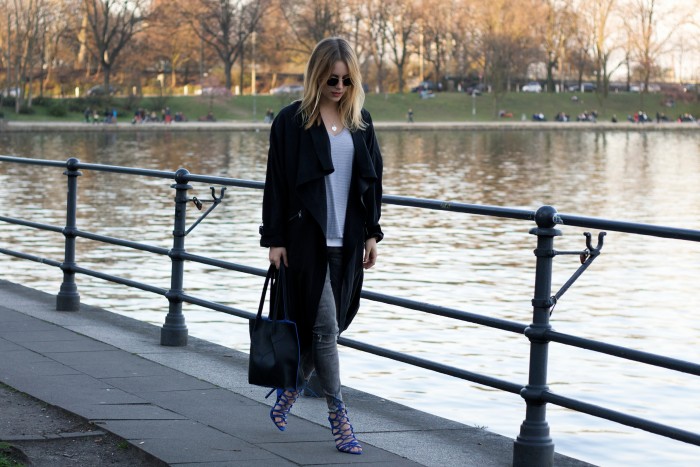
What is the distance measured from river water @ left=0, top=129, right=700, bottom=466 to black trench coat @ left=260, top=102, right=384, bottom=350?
4103mm

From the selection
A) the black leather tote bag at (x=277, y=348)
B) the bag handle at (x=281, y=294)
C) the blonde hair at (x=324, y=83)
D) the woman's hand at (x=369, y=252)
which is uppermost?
the blonde hair at (x=324, y=83)

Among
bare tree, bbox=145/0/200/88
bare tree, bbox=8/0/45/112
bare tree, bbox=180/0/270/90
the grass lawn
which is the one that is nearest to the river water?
bare tree, bbox=8/0/45/112

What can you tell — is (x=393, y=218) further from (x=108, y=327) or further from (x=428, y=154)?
(x=428, y=154)

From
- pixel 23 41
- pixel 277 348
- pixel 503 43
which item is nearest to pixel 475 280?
pixel 277 348

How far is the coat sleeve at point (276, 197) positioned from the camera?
5.41m

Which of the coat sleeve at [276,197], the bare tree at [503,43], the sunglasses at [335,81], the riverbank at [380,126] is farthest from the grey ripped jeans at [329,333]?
the bare tree at [503,43]

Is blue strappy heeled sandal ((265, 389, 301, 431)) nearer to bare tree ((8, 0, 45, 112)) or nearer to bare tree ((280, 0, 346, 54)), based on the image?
bare tree ((8, 0, 45, 112))

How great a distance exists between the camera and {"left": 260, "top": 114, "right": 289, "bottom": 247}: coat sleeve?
5.41 metres

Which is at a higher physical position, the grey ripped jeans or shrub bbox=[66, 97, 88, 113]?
the grey ripped jeans

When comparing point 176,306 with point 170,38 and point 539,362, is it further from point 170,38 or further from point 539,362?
point 170,38

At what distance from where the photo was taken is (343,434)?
5512 millimetres

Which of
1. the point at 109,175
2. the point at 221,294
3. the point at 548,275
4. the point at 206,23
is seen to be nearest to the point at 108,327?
the point at 548,275

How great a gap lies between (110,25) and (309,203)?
10842cm

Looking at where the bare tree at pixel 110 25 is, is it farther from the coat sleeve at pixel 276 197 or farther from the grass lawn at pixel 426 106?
the coat sleeve at pixel 276 197
